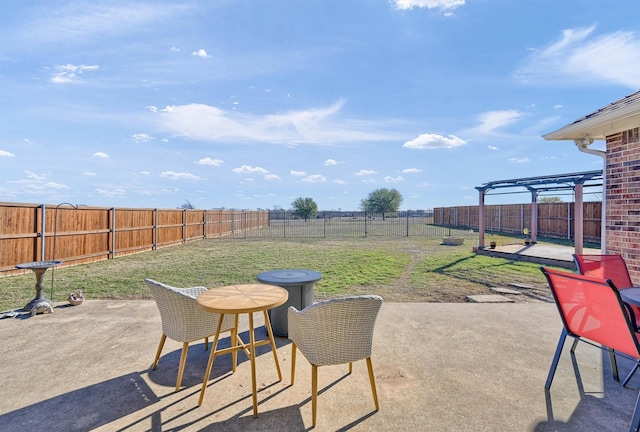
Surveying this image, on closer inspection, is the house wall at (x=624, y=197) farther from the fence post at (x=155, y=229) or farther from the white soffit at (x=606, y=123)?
the fence post at (x=155, y=229)

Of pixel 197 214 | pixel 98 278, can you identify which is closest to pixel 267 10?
pixel 98 278

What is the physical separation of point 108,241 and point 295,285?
391 inches

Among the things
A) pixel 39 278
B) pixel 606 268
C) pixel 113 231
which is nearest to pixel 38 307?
pixel 39 278

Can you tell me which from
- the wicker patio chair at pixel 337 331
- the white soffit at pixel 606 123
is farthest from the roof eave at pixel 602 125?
the wicker patio chair at pixel 337 331

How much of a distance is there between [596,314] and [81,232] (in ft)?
38.1

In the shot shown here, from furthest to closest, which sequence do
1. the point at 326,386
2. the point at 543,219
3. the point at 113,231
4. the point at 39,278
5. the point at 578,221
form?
the point at 543,219 < the point at 113,231 < the point at 578,221 < the point at 39,278 < the point at 326,386

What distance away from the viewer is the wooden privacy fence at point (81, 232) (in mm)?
7230

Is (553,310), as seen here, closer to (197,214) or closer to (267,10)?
(267,10)

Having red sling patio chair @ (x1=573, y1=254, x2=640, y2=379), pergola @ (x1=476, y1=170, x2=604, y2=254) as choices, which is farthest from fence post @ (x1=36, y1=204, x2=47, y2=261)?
pergola @ (x1=476, y1=170, x2=604, y2=254)

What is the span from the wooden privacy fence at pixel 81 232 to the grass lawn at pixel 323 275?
1.74 feet

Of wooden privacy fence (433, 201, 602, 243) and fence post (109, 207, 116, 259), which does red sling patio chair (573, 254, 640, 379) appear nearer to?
fence post (109, 207, 116, 259)

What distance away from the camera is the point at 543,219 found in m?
16.4

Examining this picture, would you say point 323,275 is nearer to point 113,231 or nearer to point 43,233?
point 43,233

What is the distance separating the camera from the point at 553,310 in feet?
13.9
